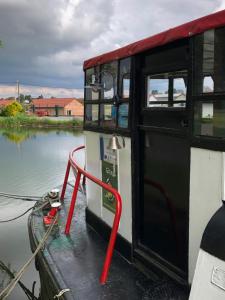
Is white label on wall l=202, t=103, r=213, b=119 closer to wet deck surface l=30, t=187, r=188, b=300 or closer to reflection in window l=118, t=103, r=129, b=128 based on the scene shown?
reflection in window l=118, t=103, r=129, b=128

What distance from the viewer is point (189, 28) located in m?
3.14

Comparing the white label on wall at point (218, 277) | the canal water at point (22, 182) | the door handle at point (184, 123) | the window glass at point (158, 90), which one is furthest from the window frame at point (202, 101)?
the canal water at point (22, 182)

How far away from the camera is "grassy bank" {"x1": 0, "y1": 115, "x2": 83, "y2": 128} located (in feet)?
136

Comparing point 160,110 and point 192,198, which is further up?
point 160,110

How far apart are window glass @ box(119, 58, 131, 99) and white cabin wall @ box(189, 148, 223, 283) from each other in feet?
4.49

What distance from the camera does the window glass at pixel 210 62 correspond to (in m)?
2.92

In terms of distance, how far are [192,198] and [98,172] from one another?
6.95ft

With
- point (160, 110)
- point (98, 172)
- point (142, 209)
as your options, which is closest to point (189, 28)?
point (160, 110)

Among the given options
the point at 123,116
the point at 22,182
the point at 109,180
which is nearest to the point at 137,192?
the point at 109,180

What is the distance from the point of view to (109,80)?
4.72 meters

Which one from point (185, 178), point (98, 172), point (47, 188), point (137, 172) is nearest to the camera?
point (185, 178)

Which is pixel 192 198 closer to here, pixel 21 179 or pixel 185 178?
pixel 185 178

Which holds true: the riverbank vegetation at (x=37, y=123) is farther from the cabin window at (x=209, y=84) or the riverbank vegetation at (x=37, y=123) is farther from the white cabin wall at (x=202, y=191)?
the cabin window at (x=209, y=84)

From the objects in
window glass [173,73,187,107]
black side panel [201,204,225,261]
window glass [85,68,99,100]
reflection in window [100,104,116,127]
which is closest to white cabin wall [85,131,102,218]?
reflection in window [100,104,116,127]
